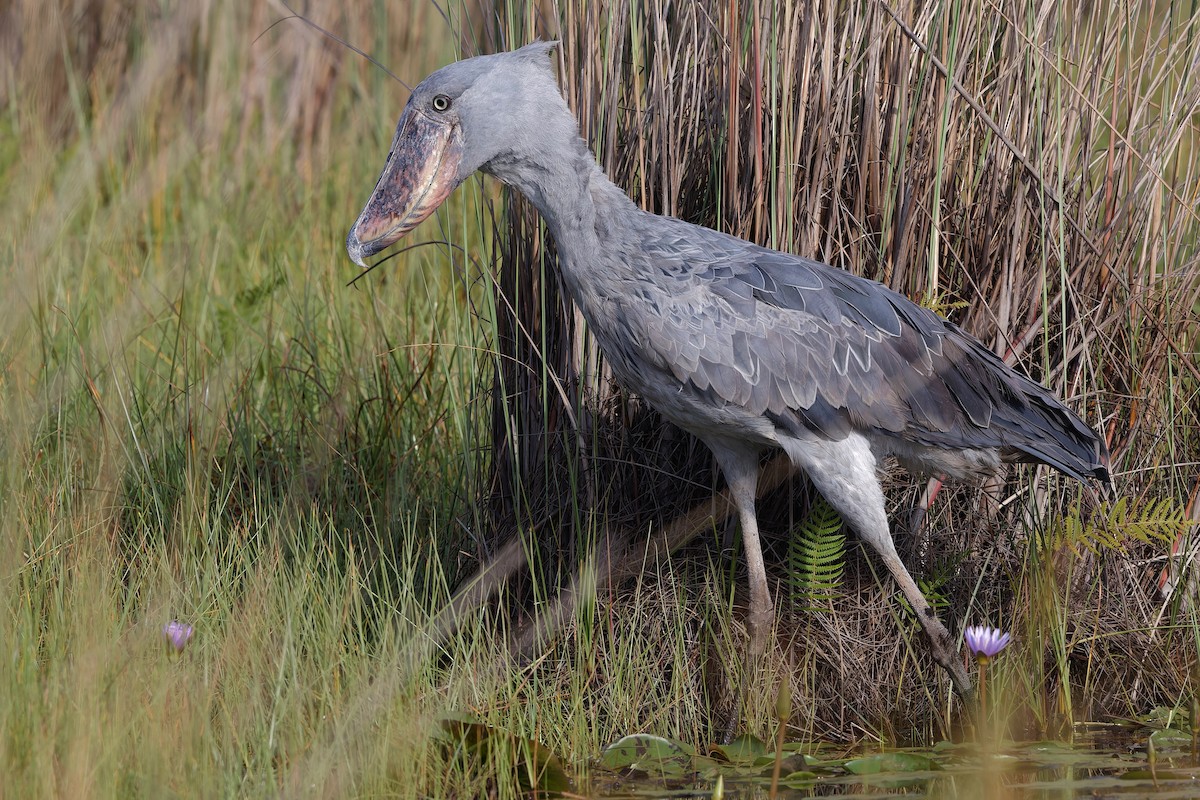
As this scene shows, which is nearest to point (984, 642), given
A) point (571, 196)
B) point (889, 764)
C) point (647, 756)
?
point (889, 764)

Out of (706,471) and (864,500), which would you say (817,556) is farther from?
(706,471)

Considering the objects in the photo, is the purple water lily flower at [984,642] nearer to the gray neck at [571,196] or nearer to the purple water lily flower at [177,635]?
the gray neck at [571,196]

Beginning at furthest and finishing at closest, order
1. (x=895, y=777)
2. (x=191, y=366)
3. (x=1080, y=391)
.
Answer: (x=191, y=366) < (x=1080, y=391) < (x=895, y=777)

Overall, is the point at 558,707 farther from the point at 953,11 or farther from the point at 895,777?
the point at 953,11

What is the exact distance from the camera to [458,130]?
3.41 meters

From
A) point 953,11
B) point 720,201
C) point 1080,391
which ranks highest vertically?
point 953,11

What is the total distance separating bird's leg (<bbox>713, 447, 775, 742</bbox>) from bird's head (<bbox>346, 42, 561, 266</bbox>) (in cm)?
102

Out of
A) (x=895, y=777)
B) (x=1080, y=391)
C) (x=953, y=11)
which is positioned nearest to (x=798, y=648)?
(x=895, y=777)

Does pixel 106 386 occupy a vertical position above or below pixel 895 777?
above

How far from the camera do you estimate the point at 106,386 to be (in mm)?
4582

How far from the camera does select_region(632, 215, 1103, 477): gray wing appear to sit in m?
3.35

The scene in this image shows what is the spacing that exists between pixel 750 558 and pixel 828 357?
610mm

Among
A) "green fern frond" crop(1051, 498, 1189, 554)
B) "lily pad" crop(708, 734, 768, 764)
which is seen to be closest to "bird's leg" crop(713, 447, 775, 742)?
"lily pad" crop(708, 734, 768, 764)

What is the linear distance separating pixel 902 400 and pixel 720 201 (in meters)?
0.77
